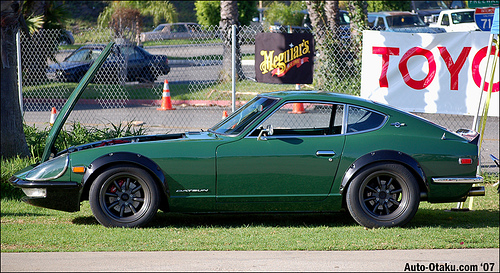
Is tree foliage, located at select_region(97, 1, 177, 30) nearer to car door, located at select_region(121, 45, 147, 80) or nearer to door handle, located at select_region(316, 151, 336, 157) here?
car door, located at select_region(121, 45, 147, 80)

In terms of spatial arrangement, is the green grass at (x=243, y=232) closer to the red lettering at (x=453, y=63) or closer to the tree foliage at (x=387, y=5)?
the red lettering at (x=453, y=63)

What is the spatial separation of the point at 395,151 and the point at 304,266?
67.2 inches

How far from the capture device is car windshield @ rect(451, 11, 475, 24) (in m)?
25.7

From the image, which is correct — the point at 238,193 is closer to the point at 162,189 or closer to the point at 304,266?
the point at 162,189

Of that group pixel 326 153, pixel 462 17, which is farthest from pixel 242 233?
pixel 462 17

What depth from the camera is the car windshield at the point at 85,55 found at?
17.8 m

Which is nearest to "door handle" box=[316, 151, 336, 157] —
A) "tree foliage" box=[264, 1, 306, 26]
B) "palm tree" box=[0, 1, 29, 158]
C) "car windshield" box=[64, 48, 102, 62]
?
"palm tree" box=[0, 1, 29, 158]

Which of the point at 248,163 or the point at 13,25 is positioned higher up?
the point at 13,25

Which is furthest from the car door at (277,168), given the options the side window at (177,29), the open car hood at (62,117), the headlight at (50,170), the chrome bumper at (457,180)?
the side window at (177,29)

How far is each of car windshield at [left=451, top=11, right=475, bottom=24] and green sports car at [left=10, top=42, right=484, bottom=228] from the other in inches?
856

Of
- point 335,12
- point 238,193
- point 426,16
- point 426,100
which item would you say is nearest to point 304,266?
point 238,193

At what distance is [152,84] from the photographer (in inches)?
583

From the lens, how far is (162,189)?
5.57 metres

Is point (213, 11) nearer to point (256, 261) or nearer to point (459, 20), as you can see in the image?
point (459, 20)
